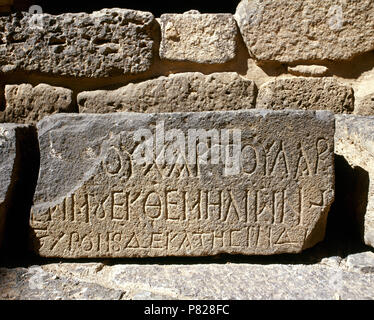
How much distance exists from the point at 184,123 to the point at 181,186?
257 mm

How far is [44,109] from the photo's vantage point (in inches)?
69.2

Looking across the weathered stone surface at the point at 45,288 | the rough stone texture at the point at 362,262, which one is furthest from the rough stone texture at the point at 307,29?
the weathered stone surface at the point at 45,288

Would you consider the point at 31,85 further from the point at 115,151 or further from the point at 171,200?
the point at 171,200

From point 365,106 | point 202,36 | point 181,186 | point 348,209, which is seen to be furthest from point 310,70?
point 181,186

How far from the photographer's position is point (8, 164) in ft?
4.69

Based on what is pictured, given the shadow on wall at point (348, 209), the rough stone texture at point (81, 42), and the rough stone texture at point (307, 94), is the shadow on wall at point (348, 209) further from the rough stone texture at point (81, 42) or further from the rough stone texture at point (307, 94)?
the rough stone texture at point (81, 42)

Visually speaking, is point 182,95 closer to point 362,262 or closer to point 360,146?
point 360,146

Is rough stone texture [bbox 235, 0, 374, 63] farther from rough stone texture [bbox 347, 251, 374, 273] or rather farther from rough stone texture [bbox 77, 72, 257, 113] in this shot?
rough stone texture [bbox 347, 251, 374, 273]

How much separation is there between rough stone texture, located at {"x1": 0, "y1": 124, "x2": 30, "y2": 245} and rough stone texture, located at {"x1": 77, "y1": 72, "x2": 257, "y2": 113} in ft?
1.34

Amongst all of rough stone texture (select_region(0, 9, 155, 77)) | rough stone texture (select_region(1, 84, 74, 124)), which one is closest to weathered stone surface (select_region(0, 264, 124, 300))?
rough stone texture (select_region(1, 84, 74, 124))

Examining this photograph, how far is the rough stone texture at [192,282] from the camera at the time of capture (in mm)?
1290

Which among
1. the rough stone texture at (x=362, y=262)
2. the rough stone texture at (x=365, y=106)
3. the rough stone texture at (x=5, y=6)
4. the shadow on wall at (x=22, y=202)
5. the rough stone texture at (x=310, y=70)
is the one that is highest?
the rough stone texture at (x=5, y=6)

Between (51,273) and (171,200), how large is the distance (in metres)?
0.57

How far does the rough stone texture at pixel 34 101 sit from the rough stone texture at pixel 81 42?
9cm
